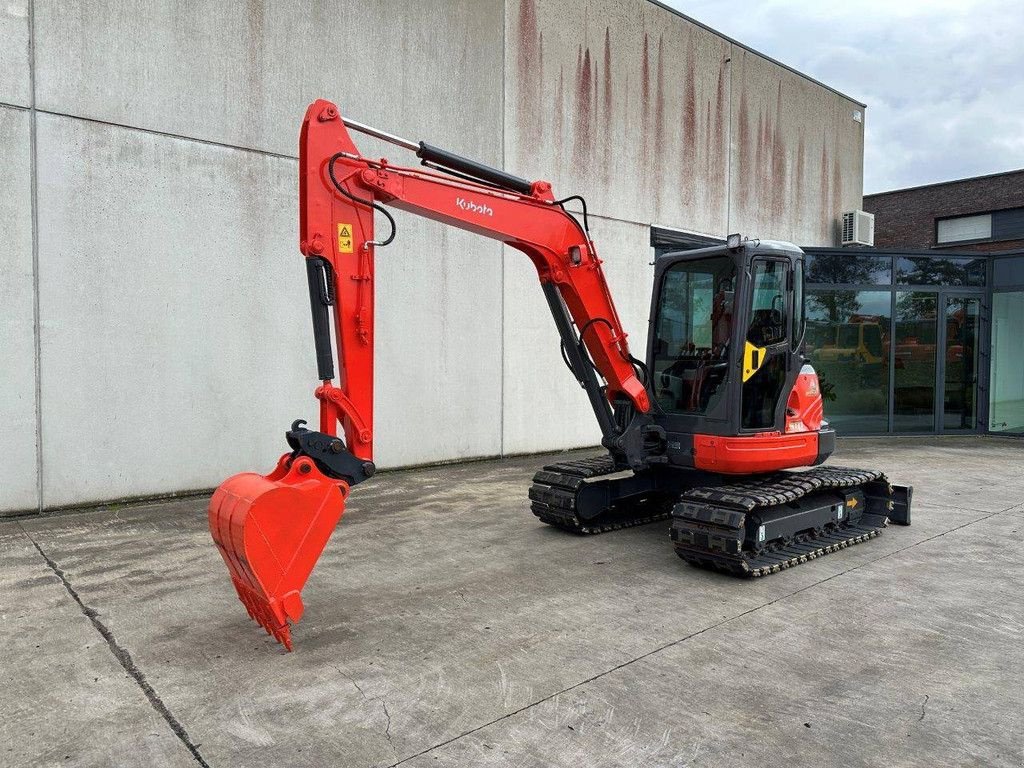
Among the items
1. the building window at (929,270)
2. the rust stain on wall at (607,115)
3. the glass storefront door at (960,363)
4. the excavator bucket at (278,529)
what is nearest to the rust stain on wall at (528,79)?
the rust stain on wall at (607,115)

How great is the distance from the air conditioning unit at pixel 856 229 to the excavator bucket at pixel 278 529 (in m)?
15.1

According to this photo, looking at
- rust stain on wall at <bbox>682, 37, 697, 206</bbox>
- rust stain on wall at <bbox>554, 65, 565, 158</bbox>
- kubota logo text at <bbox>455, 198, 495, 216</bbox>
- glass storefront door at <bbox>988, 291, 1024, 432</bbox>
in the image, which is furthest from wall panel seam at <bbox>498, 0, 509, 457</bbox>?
glass storefront door at <bbox>988, 291, 1024, 432</bbox>

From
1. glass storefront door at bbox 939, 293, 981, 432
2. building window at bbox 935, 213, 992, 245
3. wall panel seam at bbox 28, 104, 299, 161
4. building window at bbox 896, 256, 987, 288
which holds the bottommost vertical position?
glass storefront door at bbox 939, 293, 981, 432

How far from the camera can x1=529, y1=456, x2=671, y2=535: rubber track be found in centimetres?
622

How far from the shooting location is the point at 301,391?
8.69 metres

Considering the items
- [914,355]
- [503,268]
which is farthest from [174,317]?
[914,355]

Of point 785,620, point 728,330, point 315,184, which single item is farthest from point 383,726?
point 728,330

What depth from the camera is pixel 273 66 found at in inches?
330

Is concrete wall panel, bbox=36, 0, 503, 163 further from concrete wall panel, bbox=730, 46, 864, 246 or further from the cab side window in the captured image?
concrete wall panel, bbox=730, 46, 864, 246

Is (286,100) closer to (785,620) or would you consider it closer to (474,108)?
(474,108)

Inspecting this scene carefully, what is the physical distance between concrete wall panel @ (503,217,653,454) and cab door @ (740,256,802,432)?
5.20m

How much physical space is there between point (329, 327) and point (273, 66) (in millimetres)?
5508

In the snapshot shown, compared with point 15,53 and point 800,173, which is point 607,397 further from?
point 800,173

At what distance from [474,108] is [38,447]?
21.7 feet
